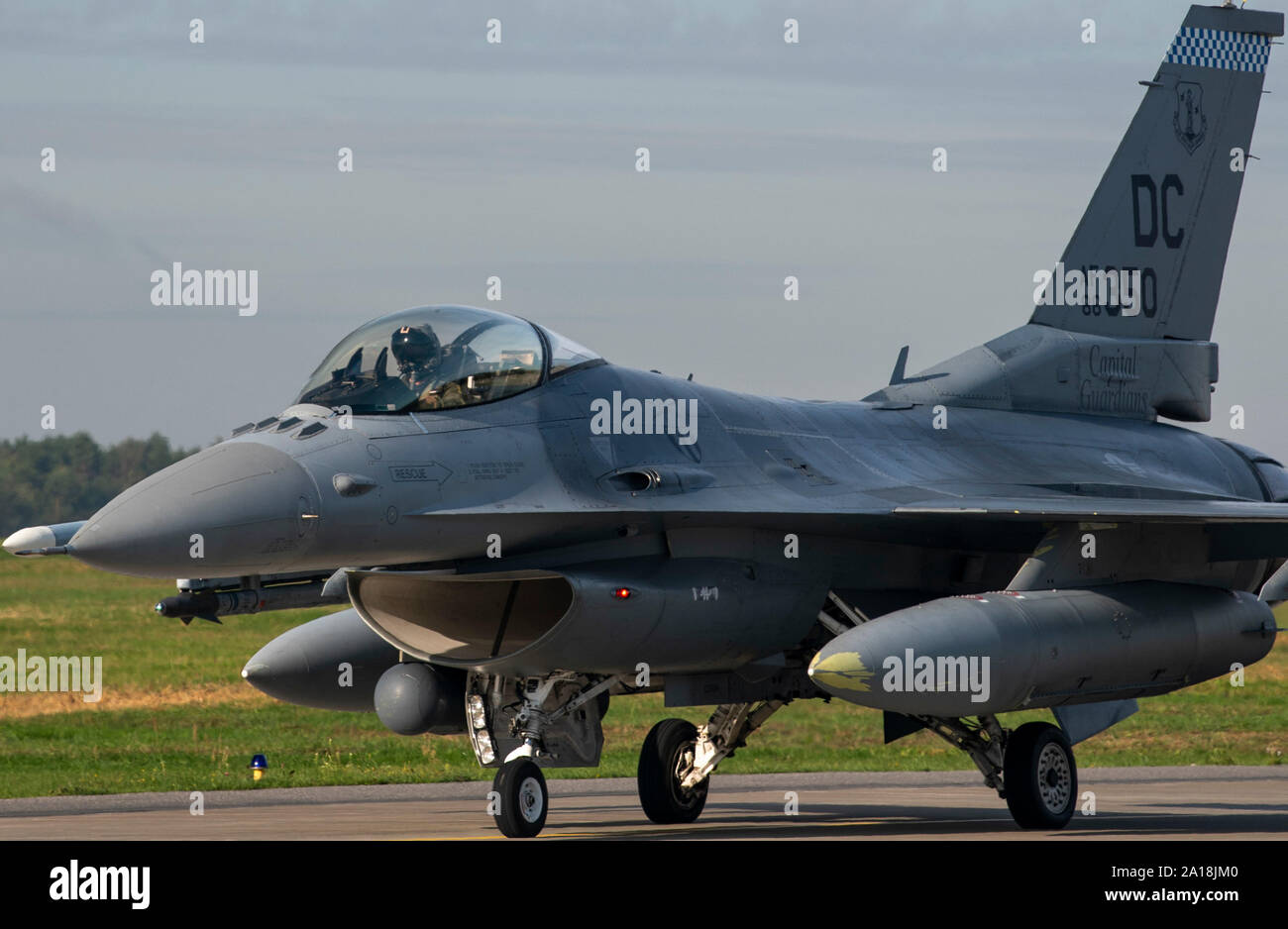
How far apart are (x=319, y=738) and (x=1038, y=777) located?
43.6ft

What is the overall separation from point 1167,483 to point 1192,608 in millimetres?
2426

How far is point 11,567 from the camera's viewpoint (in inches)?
2172

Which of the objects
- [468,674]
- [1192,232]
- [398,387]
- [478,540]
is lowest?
[468,674]

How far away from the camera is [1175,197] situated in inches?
722

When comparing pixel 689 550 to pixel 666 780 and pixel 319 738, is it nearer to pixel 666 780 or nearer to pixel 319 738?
pixel 666 780

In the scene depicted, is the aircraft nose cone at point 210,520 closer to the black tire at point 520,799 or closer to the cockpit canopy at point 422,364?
the cockpit canopy at point 422,364

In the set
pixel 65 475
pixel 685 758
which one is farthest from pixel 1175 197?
pixel 65 475

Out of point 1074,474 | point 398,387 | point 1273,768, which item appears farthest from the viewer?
point 1273,768

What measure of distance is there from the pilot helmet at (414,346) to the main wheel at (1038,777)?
551 cm
